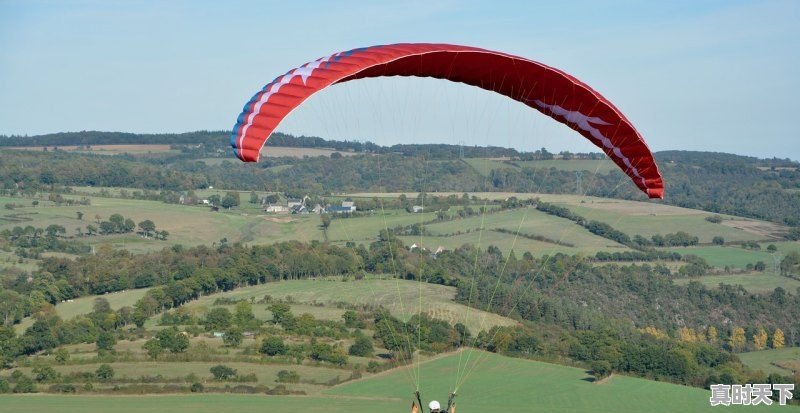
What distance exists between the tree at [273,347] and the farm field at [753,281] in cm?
2956

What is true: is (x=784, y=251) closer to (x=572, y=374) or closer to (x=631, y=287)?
(x=631, y=287)

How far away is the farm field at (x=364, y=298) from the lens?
5019 centimetres

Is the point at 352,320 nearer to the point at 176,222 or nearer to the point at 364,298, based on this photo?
the point at 364,298

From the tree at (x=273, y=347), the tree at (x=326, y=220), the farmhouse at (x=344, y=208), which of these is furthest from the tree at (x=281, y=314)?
the farmhouse at (x=344, y=208)

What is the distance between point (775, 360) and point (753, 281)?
14.0 metres

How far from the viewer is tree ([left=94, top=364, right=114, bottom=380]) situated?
42.2 m

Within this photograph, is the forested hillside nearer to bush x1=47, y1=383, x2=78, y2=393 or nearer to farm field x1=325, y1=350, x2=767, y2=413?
farm field x1=325, y1=350, x2=767, y2=413

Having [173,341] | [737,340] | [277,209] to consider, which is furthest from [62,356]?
[277,209]

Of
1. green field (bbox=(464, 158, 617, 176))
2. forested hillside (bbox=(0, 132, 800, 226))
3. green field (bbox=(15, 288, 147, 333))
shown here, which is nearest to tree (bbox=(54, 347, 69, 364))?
green field (bbox=(15, 288, 147, 333))

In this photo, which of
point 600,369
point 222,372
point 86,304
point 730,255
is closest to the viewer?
point 222,372

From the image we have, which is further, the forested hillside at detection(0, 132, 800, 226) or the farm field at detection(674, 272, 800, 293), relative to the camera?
the forested hillside at detection(0, 132, 800, 226)

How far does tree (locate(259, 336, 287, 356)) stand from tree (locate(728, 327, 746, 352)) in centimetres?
2454

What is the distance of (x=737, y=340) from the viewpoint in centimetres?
5934

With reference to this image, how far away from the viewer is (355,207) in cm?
8362
